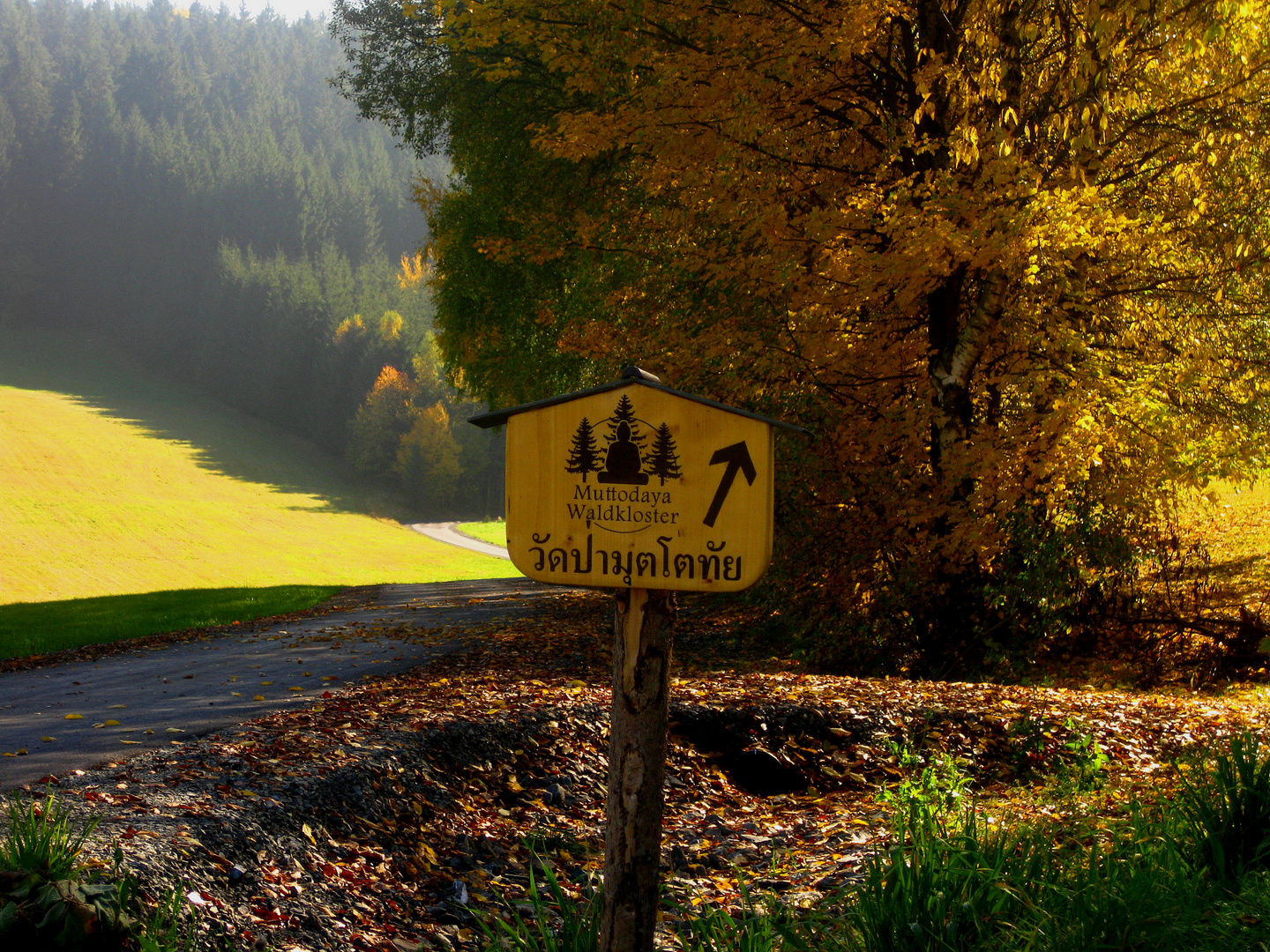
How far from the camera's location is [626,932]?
3086 mm

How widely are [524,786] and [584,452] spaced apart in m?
3.16

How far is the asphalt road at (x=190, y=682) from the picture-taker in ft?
21.3

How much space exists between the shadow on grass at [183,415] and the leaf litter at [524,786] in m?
52.1

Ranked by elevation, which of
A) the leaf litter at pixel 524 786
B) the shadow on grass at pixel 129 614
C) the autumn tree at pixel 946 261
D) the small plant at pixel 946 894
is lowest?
the shadow on grass at pixel 129 614

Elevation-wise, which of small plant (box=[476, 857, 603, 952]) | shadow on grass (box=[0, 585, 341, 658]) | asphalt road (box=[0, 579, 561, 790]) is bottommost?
shadow on grass (box=[0, 585, 341, 658])

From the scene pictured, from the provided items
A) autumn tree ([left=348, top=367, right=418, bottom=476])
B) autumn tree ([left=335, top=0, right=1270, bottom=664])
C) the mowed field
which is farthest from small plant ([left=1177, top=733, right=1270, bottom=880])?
autumn tree ([left=348, top=367, right=418, bottom=476])

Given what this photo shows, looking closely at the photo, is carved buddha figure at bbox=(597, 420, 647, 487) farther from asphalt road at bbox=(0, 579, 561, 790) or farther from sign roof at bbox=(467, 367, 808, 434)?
asphalt road at bbox=(0, 579, 561, 790)

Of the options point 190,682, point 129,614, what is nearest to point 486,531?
point 129,614

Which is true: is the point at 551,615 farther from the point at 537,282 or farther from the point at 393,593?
the point at 393,593

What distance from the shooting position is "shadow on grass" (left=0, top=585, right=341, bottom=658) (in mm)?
13500

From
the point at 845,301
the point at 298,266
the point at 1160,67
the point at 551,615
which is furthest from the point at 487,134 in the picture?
the point at 298,266

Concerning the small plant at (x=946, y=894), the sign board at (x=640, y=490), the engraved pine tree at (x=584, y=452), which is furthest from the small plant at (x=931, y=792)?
the engraved pine tree at (x=584, y=452)

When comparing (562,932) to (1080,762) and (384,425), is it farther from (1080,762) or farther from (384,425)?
(384,425)

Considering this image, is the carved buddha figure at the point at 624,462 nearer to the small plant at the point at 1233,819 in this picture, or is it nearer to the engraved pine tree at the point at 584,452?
the engraved pine tree at the point at 584,452
